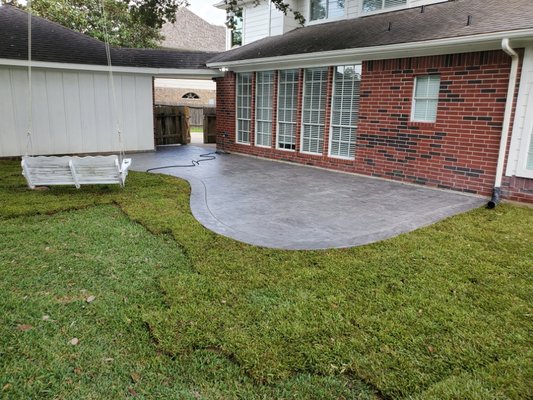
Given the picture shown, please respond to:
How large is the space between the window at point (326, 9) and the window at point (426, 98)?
15.3 feet

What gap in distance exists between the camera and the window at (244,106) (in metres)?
12.4

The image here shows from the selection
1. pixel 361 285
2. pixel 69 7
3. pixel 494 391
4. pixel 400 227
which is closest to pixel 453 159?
pixel 400 227

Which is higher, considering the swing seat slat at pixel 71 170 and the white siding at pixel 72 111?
the white siding at pixel 72 111

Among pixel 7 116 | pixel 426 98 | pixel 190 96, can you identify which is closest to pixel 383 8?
pixel 426 98

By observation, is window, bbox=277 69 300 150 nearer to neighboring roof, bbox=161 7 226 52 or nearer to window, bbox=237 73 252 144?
window, bbox=237 73 252 144

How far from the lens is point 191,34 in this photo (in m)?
32.7

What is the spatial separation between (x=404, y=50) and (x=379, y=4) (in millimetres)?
3821

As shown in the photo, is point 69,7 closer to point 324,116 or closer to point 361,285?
point 324,116

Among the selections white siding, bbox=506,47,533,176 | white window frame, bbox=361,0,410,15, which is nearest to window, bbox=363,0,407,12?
white window frame, bbox=361,0,410,15

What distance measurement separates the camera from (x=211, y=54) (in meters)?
14.5

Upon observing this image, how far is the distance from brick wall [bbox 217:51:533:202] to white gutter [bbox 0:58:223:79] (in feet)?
16.8

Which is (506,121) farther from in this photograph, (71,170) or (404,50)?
(71,170)

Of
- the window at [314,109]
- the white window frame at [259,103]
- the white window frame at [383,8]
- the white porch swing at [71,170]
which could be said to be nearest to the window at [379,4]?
the white window frame at [383,8]

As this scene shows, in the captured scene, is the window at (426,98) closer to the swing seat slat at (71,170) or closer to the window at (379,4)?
the window at (379,4)
